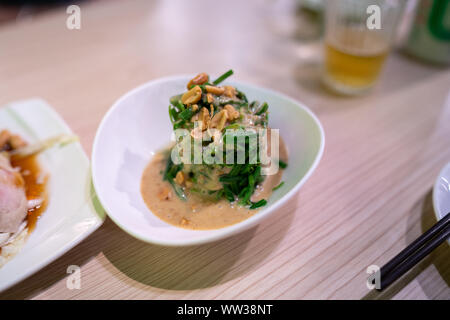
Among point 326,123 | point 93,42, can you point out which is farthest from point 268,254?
point 93,42

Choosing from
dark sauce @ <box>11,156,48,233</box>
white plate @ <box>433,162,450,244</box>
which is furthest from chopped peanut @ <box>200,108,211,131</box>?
white plate @ <box>433,162,450,244</box>

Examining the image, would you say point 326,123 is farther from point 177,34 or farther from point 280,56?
point 177,34

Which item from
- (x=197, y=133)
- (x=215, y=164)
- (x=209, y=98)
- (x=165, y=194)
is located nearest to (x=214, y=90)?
(x=209, y=98)

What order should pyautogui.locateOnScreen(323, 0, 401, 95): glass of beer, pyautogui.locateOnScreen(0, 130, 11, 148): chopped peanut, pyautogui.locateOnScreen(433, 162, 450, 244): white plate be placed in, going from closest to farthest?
pyautogui.locateOnScreen(433, 162, 450, 244): white plate < pyautogui.locateOnScreen(0, 130, 11, 148): chopped peanut < pyautogui.locateOnScreen(323, 0, 401, 95): glass of beer

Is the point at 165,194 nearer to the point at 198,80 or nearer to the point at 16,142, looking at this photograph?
the point at 198,80

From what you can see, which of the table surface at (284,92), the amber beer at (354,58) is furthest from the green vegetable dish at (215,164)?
the amber beer at (354,58)

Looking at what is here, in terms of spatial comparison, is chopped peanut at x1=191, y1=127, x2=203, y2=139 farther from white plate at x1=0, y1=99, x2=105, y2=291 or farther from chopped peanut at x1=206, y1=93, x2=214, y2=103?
white plate at x1=0, y1=99, x2=105, y2=291
